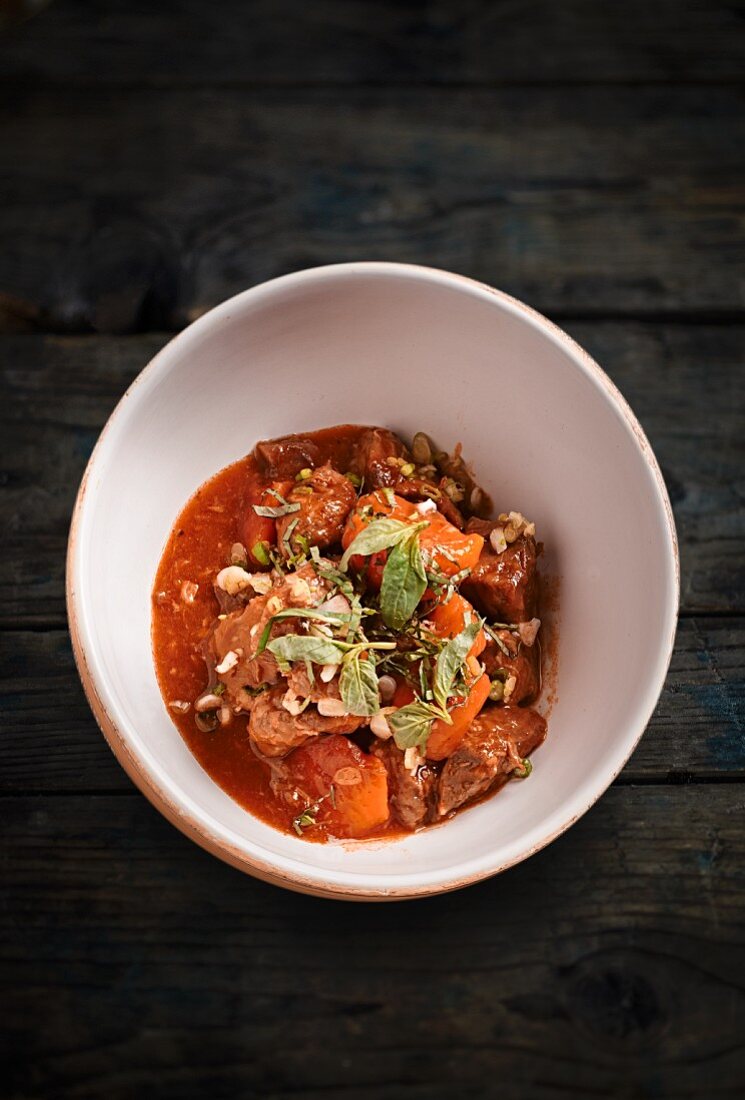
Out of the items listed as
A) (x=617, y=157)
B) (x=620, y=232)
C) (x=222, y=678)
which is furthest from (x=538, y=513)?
(x=617, y=157)

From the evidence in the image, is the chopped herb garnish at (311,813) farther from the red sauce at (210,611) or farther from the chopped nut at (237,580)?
the chopped nut at (237,580)

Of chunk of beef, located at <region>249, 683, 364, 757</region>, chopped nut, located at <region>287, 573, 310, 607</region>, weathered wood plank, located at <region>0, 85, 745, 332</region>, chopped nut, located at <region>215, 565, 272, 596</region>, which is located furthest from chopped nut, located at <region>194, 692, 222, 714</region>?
weathered wood plank, located at <region>0, 85, 745, 332</region>

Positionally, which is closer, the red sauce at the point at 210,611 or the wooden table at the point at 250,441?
the red sauce at the point at 210,611

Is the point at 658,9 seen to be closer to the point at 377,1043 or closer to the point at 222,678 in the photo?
the point at 222,678

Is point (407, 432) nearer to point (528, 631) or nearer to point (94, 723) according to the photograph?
point (528, 631)

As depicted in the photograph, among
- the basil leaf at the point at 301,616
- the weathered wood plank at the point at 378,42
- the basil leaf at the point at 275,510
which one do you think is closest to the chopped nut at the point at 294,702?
the basil leaf at the point at 301,616

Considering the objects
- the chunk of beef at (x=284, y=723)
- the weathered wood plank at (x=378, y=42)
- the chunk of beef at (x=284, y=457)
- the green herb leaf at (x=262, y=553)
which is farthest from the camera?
the weathered wood plank at (x=378, y=42)
